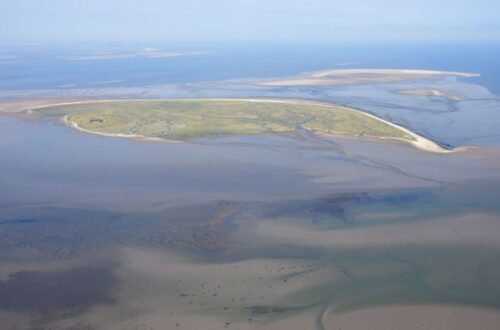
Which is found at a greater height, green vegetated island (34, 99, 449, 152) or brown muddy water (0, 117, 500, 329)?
green vegetated island (34, 99, 449, 152)

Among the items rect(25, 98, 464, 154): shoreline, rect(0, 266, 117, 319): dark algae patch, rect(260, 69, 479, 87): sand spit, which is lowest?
rect(0, 266, 117, 319): dark algae patch

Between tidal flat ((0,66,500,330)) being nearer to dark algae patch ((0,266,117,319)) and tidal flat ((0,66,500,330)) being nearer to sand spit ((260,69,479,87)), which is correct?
dark algae patch ((0,266,117,319))

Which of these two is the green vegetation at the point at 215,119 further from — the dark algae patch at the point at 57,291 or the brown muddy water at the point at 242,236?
the dark algae patch at the point at 57,291

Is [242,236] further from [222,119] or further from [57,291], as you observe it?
[222,119]

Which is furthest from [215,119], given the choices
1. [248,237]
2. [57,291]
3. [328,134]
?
[57,291]

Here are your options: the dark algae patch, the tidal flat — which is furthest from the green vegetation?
→ the dark algae patch

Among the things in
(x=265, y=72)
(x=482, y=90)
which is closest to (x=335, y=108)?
(x=482, y=90)
